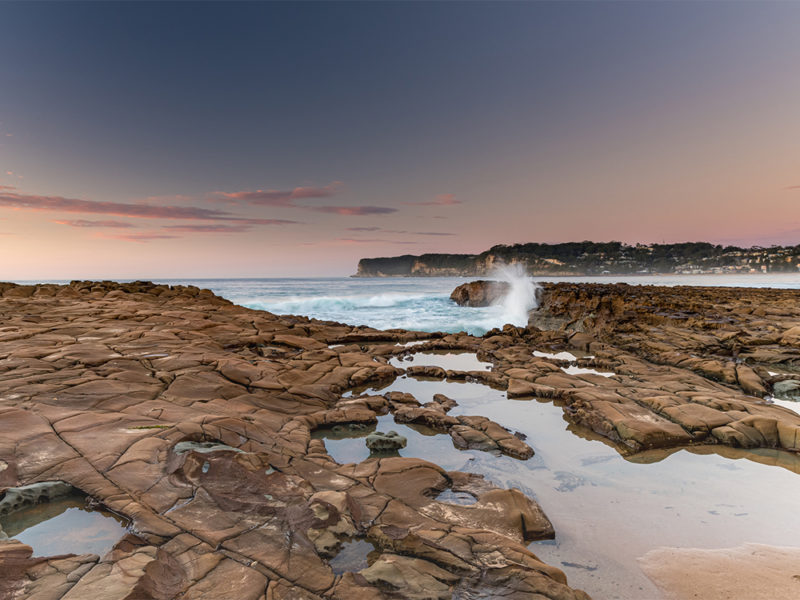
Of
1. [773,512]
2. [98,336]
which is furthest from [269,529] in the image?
[98,336]

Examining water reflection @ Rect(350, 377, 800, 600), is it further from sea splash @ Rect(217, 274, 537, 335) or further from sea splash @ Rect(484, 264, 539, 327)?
sea splash @ Rect(484, 264, 539, 327)

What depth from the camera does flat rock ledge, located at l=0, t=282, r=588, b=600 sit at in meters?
2.69

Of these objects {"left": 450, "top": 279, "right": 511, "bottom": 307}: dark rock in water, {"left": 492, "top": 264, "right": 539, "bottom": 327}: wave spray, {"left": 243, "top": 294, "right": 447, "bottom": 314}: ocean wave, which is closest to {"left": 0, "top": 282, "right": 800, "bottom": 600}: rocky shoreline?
{"left": 492, "top": 264, "right": 539, "bottom": 327}: wave spray

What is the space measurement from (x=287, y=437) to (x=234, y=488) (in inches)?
68.7

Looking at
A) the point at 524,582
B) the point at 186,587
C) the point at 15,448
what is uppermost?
the point at 15,448

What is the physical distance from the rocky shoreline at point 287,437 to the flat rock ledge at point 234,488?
0.06 feet

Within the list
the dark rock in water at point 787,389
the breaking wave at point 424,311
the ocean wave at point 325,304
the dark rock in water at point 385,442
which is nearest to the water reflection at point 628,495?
the dark rock in water at point 385,442

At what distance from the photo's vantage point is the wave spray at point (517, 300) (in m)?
26.0

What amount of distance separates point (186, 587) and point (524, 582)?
102 inches

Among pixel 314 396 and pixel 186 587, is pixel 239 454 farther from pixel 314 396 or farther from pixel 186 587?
pixel 314 396

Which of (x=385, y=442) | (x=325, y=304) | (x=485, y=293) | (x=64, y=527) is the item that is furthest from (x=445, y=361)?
(x=325, y=304)

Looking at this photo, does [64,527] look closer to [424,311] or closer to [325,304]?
[424,311]

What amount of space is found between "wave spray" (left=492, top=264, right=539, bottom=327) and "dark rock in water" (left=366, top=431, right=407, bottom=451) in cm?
2002

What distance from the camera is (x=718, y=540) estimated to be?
3797 millimetres
